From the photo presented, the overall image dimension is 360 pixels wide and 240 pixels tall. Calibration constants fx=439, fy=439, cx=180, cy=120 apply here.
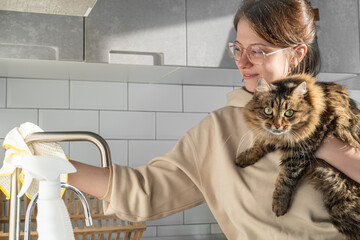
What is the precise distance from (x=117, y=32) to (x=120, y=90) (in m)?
0.47

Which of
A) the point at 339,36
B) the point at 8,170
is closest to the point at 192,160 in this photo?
the point at 8,170

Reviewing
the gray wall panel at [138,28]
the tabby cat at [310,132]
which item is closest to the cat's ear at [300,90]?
the tabby cat at [310,132]

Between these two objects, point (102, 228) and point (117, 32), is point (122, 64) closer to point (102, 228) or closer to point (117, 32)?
point (117, 32)

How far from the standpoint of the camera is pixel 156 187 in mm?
1195

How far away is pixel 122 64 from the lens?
5.98 ft

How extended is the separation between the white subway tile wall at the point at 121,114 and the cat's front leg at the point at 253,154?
1.14 meters

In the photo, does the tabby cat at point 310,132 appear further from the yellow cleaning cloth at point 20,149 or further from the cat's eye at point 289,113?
the yellow cleaning cloth at point 20,149

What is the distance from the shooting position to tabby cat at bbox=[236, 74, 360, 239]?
1.02 meters

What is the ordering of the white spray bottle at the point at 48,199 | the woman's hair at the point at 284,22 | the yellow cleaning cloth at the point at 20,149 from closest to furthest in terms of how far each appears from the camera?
the white spray bottle at the point at 48,199 < the yellow cleaning cloth at the point at 20,149 < the woman's hair at the point at 284,22

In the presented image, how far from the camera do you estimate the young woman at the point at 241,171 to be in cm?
108

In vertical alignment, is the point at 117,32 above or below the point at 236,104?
above

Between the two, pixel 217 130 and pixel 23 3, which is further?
pixel 217 130

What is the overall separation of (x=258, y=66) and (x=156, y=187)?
44 cm

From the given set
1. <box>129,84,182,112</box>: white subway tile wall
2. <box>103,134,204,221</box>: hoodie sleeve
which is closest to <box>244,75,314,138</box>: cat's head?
<box>103,134,204,221</box>: hoodie sleeve
